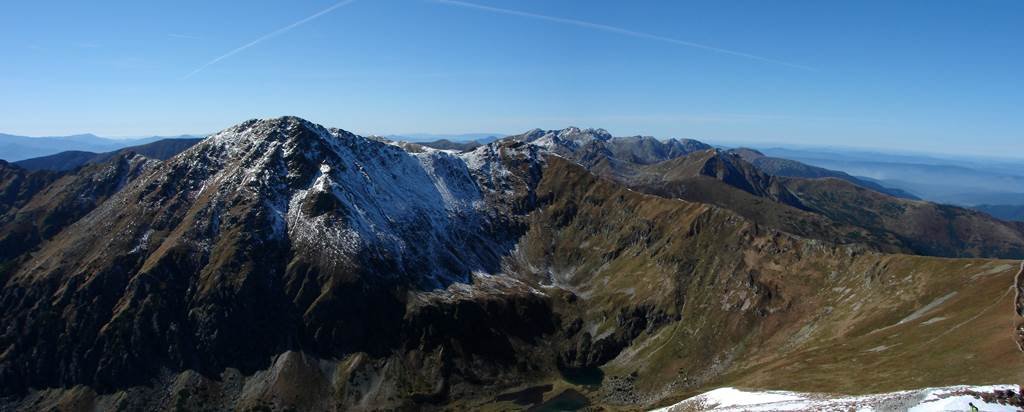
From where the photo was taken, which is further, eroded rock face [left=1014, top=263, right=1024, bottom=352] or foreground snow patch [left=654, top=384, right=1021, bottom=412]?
eroded rock face [left=1014, top=263, right=1024, bottom=352]

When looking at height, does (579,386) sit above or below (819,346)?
below

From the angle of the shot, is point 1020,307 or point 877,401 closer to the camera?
point 877,401

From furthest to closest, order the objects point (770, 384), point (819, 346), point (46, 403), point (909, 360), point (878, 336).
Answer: point (46, 403) < point (819, 346) < point (878, 336) < point (770, 384) < point (909, 360)

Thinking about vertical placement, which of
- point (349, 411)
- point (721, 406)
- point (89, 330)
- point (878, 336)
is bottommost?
point (349, 411)

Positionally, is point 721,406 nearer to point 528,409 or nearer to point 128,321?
point 528,409

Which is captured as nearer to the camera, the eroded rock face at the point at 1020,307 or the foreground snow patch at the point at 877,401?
the foreground snow patch at the point at 877,401

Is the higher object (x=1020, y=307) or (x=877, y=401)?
(x=1020, y=307)

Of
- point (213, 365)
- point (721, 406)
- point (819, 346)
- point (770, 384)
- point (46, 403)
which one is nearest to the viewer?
point (721, 406)

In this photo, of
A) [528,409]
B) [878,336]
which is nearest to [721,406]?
[878,336]
